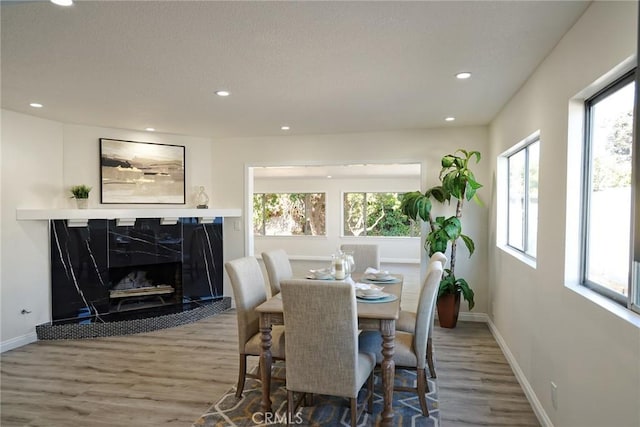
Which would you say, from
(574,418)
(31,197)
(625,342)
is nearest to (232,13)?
(625,342)

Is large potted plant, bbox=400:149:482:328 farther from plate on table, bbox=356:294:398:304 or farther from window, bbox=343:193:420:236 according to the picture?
window, bbox=343:193:420:236

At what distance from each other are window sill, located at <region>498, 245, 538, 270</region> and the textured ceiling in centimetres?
146

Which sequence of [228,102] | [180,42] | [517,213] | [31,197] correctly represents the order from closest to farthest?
[180,42] < [228,102] < [517,213] < [31,197]

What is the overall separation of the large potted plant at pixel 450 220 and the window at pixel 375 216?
5.75m

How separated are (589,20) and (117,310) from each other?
17.9ft

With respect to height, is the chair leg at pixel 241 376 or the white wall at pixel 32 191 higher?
the white wall at pixel 32 191

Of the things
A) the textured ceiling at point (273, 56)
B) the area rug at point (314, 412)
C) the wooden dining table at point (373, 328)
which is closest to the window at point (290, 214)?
the textured ceiling at point (273, 56)

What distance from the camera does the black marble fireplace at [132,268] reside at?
4.50 m

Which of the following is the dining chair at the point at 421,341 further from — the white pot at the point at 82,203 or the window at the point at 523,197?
the white pot at the point at 82,203

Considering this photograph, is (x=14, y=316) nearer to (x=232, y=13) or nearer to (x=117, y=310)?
(x=117, y=310)

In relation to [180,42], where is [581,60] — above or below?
below

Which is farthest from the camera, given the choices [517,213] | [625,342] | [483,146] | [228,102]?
[483,146]

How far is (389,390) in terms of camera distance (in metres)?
2.48

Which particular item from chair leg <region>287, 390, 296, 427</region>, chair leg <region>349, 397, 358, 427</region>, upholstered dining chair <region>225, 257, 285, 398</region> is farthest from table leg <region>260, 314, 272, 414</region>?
chair leg <region>349, 397, 358, 427</region>
